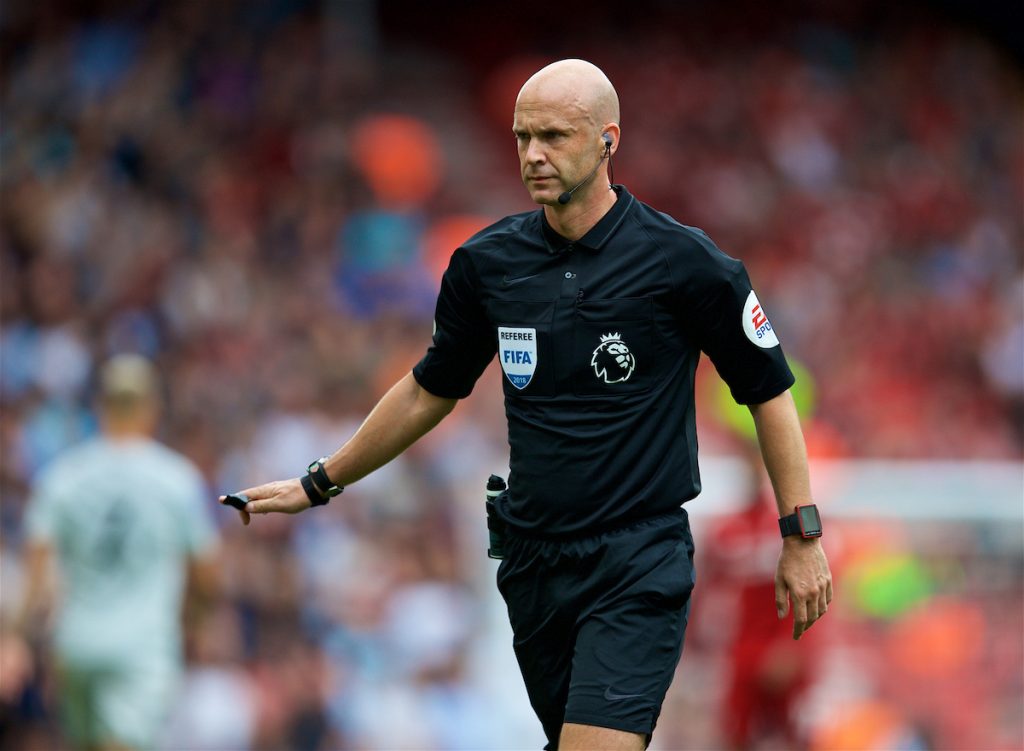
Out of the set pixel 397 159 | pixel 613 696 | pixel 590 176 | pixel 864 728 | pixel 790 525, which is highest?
pixel 397 159

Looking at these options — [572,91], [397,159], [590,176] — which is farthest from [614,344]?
[397,159]

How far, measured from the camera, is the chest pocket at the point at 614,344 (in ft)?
14.7

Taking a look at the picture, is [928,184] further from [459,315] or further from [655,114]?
[459,315]

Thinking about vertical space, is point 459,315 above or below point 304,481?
above

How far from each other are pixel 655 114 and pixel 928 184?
3.54 m

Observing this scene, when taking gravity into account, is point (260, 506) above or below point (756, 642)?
above

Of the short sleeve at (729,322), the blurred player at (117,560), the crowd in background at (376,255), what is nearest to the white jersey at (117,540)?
the blurred player at (117,560)

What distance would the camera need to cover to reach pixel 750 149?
19984 mm

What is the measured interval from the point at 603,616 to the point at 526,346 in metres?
0.78

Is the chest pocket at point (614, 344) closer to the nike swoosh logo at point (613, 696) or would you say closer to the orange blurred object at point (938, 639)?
the nike swoosh logo at point (613, 696)

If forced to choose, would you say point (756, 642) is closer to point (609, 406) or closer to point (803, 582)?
point (803, 582)

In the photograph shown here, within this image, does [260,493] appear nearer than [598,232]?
No

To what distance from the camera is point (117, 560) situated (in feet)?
26.6

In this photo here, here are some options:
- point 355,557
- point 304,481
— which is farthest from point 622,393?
point 355,557
